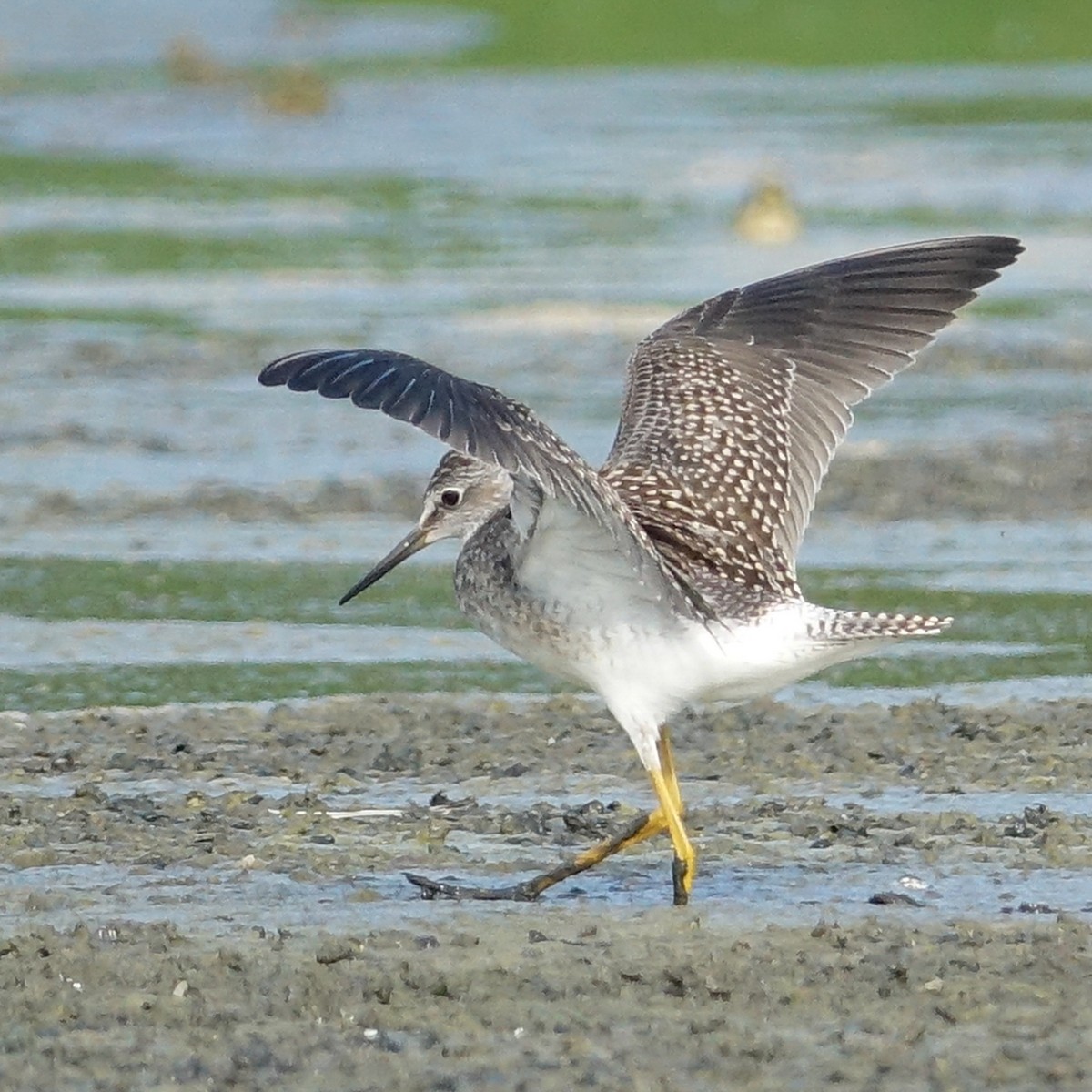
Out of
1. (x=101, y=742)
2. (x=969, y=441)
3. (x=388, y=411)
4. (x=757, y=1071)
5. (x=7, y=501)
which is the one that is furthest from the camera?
(x=969, y=441)

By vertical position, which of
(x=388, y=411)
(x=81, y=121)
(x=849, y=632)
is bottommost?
(x=81, y=121)

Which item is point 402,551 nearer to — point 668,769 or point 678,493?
point 678,493

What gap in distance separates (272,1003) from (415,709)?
2851 mm

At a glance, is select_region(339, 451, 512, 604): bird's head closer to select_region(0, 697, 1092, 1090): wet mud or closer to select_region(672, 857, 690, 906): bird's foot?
select_region(0, 697, 1092, 1090): wet mud

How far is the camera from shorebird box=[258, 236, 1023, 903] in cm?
A: 641

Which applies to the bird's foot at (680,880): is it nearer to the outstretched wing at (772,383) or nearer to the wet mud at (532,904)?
the wet mud at (532,904)

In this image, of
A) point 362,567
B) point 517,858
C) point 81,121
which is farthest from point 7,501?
point 81,121

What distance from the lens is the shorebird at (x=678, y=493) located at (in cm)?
641

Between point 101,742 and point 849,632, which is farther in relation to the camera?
point 101,742

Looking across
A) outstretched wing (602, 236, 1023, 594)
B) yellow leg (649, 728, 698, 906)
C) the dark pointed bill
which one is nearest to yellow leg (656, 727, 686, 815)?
yellow leg (649, 728, 698, 906)

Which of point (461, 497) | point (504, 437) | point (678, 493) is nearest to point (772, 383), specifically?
point (678, 493)

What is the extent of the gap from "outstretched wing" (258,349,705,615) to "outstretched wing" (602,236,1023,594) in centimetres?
58

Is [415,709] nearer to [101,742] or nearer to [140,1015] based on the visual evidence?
[101,742]

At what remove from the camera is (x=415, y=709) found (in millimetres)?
8516
